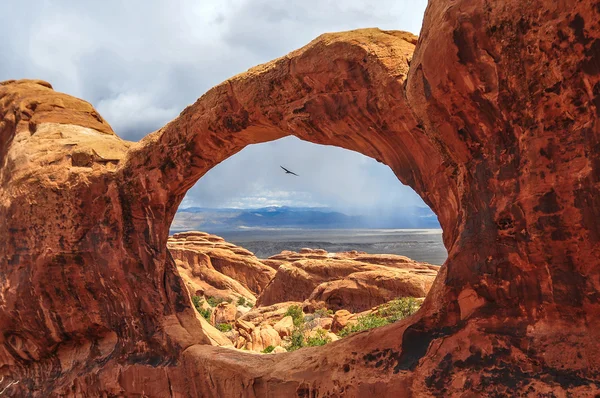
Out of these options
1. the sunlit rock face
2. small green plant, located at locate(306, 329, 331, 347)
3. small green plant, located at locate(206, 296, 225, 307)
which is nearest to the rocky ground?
small green plant, located at locate(306, 329, 331, 347)

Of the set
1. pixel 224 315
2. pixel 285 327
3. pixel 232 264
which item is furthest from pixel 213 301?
pixel 285 327

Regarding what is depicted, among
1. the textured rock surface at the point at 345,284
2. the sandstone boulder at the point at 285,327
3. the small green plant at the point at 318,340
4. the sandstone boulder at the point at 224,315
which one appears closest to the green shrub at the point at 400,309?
the small green plant at the point at 318,340

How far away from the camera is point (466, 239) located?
4.55 metres

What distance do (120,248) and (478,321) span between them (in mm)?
7453

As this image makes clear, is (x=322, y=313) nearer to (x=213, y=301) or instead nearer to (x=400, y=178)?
(x=213, y=301)

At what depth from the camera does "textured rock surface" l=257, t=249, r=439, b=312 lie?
22473 mm

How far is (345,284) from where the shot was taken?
23.8 metres

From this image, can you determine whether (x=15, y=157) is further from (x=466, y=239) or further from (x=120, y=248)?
(x=466, y=239)

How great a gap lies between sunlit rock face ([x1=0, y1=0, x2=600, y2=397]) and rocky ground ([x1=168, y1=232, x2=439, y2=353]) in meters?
2.57

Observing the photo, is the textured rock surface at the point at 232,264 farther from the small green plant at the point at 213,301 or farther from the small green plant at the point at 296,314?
the small green plant at the point at 296,314

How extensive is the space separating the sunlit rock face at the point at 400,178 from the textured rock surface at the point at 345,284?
1547cm

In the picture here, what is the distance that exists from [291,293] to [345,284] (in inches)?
262

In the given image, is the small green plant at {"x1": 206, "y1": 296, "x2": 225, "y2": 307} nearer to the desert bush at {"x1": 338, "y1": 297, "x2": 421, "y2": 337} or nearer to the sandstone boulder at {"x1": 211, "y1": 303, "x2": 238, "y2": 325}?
the sandstone boulder at {"x1": 211, "y1": 303, "x2": 238, "y2": 325}

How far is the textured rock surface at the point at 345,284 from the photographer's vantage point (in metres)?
22.5
